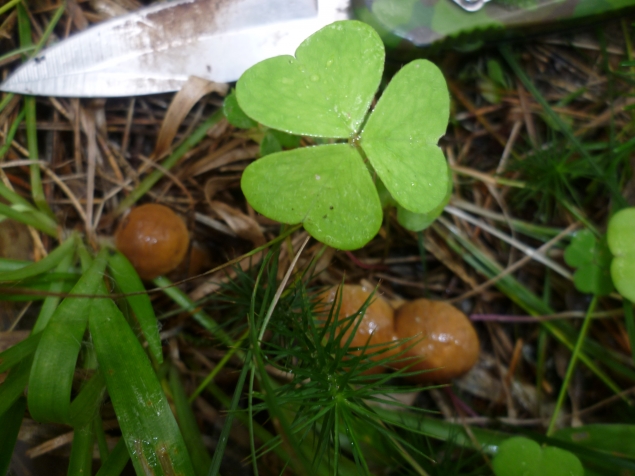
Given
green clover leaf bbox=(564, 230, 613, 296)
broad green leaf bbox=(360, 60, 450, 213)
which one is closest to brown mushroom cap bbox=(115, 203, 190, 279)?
broad green leaf bbox=(360, 60, 450, 213)

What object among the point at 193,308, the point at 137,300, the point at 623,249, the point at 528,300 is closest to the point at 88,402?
the point at 137,300

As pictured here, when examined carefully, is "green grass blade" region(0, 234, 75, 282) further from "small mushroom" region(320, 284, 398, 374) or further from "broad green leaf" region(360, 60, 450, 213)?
"broad green leaf" region(360, 60, 450, 213)

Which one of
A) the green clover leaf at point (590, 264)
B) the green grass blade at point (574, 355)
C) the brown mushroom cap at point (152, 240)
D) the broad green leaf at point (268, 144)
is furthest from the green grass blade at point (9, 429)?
the green clover leaf at point (590, 264)

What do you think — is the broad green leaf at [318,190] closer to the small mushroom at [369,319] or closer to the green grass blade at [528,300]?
the small mushroom at [369,319]

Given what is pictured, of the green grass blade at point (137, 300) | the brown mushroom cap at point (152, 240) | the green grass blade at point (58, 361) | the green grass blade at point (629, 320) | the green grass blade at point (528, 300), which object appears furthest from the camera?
the green grass blade at point (528, 300)

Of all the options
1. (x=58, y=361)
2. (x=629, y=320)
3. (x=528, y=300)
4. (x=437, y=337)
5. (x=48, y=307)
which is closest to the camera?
(x=58, y=361)

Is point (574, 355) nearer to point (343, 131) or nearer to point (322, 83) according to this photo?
point (343, 131)
